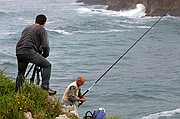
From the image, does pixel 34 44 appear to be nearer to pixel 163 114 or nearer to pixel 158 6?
pixel 163 114

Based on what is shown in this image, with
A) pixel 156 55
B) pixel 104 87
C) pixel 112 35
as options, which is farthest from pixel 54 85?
pixel 112 35

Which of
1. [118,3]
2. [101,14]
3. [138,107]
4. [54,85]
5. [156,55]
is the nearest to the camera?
[138,107]

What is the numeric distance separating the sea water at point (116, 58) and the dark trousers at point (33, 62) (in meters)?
3.09

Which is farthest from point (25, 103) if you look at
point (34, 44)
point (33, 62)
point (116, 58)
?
point (116, 58)

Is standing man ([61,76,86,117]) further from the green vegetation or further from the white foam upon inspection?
the white foam

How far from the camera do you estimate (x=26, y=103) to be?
714 cm

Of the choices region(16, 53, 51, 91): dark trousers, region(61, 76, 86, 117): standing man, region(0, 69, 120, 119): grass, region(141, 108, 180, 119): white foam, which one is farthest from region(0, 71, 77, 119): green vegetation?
region(141, 108, 180, 119): white foam

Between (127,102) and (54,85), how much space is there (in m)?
4.18

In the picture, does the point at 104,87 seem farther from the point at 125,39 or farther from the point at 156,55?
the point at 125,39

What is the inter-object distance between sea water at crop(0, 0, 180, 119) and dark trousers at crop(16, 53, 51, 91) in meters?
3.09

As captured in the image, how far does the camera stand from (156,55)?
31.6 metres

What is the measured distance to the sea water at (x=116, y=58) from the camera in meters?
20.6

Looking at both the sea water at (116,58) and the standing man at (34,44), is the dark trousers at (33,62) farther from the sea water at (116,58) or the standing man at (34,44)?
the sea water at (116,58)

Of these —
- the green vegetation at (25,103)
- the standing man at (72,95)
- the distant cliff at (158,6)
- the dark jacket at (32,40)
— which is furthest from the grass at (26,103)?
the distant cliff at (158,6)
